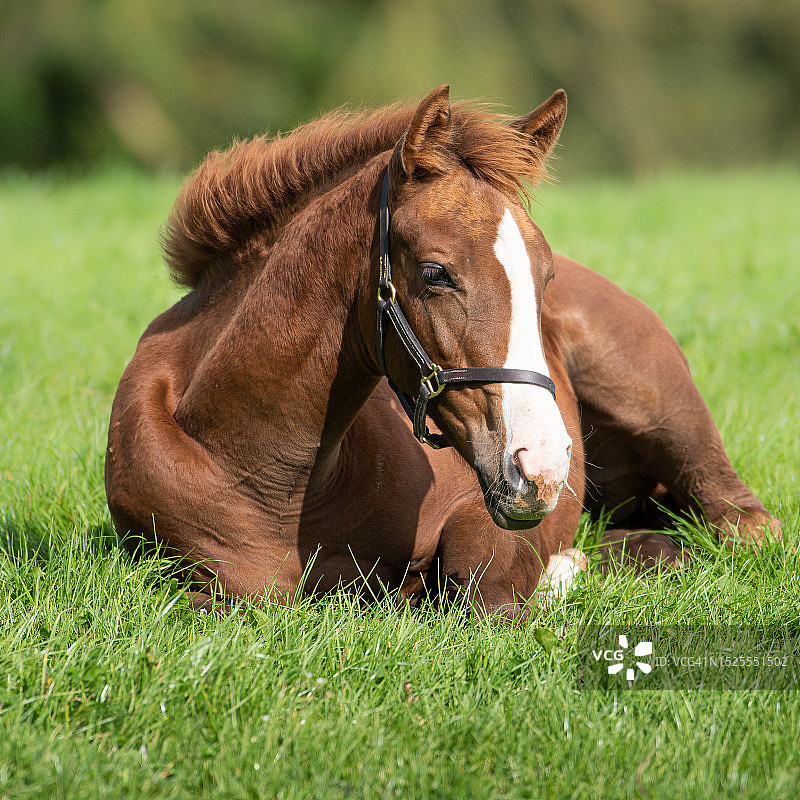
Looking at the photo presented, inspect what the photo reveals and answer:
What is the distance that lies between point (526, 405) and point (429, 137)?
2.70 ft

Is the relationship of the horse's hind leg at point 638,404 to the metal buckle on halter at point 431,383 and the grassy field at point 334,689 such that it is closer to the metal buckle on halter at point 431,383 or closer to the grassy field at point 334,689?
the grassy field at point 334,689

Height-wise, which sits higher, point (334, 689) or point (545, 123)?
point (545, 123)

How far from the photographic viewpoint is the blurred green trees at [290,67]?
12719mm

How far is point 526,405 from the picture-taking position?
8.13ft

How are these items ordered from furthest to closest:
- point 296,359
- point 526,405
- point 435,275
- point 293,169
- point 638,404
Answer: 1. point 638,404
2. point 293,169
3. point 296,359
4. point 435,275
5. point 526,405

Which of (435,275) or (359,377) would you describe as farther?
(359,377)

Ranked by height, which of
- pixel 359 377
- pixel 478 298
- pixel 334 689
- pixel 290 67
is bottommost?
pixel 334 689

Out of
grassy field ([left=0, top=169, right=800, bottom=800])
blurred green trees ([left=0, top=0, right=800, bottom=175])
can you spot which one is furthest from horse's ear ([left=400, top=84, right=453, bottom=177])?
blurred green trees ([left=0, top=0, right=800, bottom=175])

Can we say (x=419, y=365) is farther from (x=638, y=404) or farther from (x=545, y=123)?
(x=638, y=404)

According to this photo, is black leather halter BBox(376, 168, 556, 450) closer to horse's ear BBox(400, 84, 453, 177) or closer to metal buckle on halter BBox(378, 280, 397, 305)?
metal buckle on halter BBox(378, 280, 397, 305)

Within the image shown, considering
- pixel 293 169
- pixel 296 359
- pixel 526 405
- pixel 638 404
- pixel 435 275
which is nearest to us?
pixel 526 405

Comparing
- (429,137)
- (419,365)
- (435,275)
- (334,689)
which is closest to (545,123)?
(429,137)

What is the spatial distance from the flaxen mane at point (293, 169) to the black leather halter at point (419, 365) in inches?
11.0

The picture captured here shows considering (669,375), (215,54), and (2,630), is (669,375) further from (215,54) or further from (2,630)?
(215,54)
